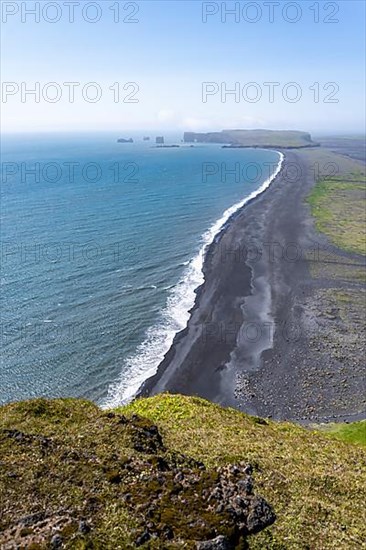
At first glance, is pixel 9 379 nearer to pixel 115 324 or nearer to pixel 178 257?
pixel 115 324

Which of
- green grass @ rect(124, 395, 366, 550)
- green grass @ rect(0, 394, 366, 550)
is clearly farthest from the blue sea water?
green grass @ rect(0, 394, 366, 550)

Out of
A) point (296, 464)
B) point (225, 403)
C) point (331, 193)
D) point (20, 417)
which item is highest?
point (331, 193)

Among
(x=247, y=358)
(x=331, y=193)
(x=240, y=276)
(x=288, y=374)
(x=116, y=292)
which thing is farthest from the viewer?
(x=331, y=193)

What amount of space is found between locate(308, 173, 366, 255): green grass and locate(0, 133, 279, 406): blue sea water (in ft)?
68.2

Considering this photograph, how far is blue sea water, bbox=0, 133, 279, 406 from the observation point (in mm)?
45531

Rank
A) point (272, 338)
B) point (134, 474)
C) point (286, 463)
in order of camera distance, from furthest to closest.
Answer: point (272, 338) → point (286, 463) → point (134, 474)

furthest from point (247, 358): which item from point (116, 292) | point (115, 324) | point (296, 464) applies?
point (296, 464)

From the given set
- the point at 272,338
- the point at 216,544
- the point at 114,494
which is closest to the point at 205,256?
the point at 272,338

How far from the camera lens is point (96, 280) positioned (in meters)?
66.1

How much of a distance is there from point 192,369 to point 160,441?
26191 mm

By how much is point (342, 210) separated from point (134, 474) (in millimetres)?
107280

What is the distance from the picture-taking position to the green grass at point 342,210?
90.1m

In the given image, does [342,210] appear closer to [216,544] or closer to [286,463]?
[286,463]

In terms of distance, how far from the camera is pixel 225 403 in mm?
41688
